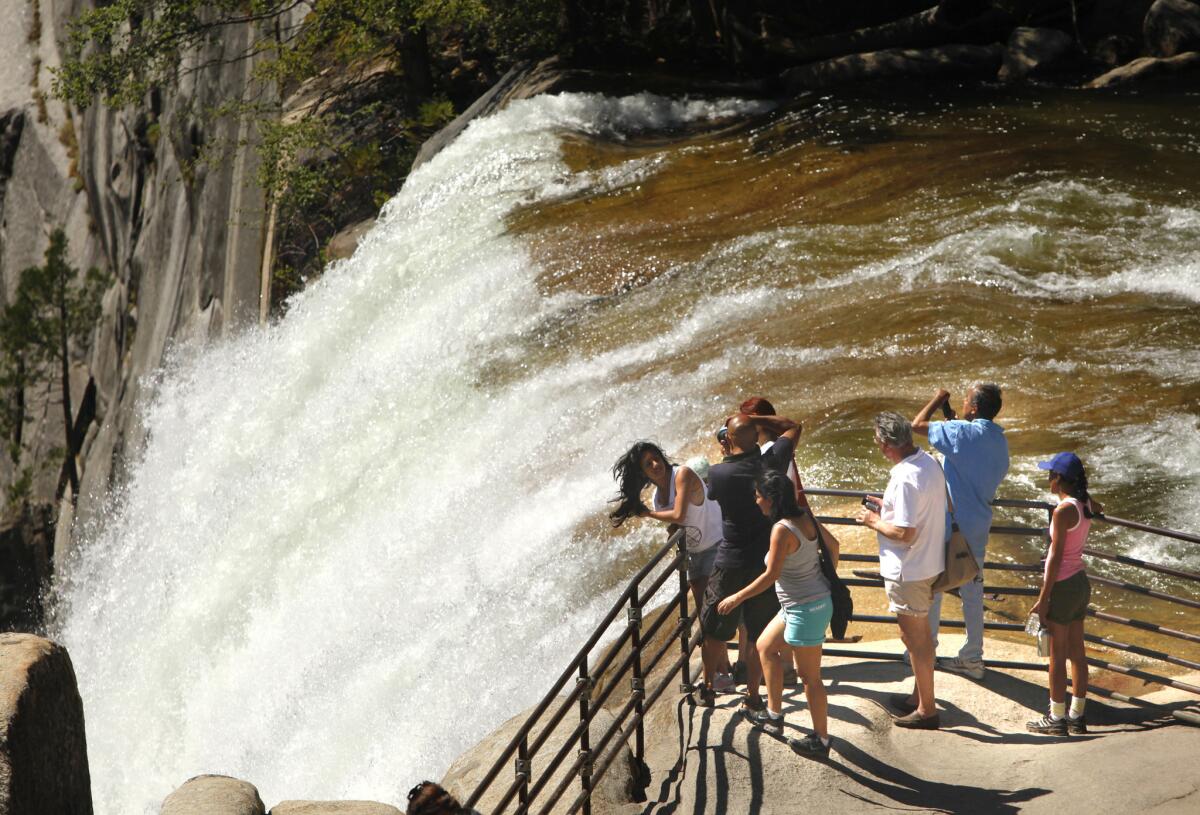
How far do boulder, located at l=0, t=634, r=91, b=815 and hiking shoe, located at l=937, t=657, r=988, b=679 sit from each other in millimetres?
5310

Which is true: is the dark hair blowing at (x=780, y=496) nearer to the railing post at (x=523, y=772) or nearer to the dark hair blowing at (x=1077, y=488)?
the dark hair blowing at (x=1077, y=488)

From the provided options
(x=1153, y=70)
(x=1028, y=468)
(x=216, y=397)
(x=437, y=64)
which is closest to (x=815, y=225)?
(x=1028, y=468)

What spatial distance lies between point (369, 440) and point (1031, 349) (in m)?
6.40

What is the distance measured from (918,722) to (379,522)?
20.6ft

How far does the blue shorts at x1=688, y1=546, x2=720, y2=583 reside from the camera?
7.40 metres

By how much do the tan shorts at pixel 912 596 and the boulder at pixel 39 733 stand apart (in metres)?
4.99

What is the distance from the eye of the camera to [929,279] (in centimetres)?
1265

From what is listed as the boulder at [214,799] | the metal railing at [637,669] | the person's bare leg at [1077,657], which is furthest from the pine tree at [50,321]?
the person's bare leg at [1077,657]

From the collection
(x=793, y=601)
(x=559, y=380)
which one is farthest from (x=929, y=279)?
(x=793, y=601)

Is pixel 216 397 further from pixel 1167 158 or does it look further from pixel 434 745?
pixel 1167 158

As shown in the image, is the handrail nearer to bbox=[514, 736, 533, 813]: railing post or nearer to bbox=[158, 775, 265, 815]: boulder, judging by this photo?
bbox=[514, 736, 533, 813]: railing post

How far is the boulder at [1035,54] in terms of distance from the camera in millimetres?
18922

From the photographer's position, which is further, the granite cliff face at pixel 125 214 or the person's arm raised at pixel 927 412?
the granite cliff face at pixel 125 214

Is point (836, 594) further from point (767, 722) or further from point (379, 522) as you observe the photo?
point (379, 522)
